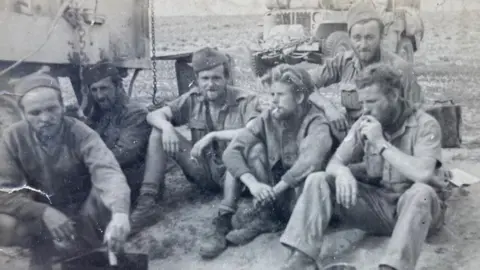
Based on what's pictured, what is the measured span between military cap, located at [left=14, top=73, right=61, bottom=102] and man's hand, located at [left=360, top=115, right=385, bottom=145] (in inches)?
64.9

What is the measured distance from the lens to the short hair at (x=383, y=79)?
2.87 m

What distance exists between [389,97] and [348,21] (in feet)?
1.69

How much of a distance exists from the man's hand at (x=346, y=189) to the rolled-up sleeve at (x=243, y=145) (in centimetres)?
57

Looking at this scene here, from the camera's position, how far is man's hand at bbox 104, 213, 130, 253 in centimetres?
320

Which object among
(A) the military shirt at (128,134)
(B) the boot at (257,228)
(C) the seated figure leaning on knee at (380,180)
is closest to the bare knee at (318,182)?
(C) the seated figure leaning on knee at (380,180)

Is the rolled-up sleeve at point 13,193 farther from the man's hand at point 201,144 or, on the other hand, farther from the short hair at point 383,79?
the short hair at point 383,79

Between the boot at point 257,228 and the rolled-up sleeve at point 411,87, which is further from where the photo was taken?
the boot at point 257,228

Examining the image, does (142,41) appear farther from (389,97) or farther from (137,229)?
(389,97)

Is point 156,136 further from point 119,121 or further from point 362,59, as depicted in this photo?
point 362,59

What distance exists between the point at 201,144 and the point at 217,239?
1.78ft

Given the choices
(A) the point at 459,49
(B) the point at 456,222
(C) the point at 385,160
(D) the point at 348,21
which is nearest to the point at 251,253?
(C) the point at 385,160

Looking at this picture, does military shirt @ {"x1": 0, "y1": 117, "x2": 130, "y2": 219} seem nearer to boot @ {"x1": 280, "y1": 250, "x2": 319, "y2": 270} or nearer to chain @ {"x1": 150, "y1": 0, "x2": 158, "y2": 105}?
chain @ {"x1": 150, "y1": 0, "x2": 158, "y2": 105}

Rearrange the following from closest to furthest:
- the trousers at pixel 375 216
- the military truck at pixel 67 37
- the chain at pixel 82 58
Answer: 1. the trousers at pixel 375 216
2. the military truck at pixel 67 37
3. the chain at pixel 82 58

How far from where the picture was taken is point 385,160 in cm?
288
